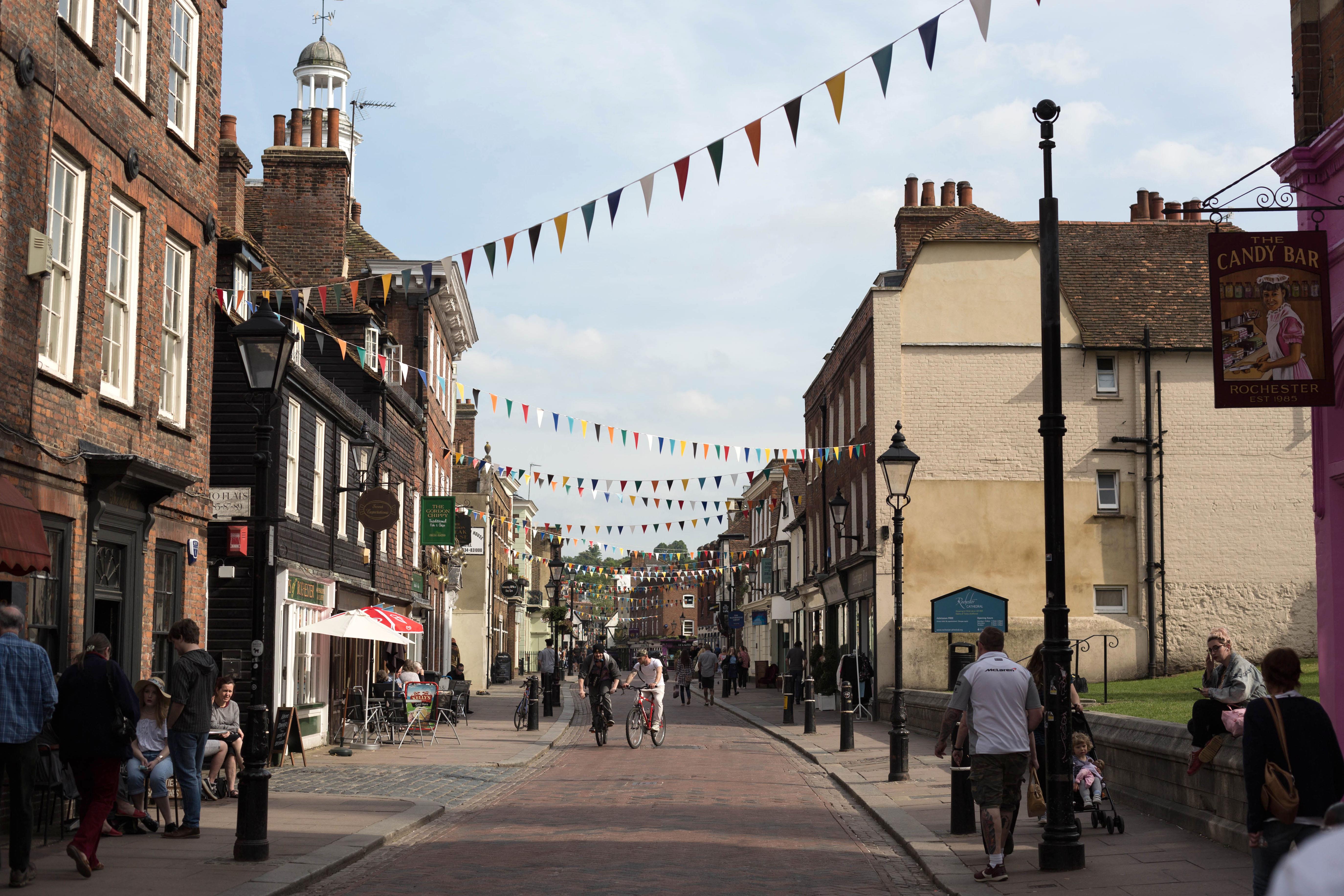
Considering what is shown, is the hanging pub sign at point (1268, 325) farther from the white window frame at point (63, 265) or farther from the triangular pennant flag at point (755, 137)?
the white window frame at point (63, 265)

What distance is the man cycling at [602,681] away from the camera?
83.9ft

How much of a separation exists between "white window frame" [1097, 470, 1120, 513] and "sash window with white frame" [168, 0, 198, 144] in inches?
937

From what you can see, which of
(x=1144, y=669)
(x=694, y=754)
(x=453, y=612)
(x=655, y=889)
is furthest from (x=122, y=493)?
(x=453, y=612)

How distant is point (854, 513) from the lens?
38.0 m

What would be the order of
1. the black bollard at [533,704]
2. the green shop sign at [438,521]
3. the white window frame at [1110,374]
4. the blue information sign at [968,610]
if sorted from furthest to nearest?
the green shop sign at [438,521]
the white window frame at [1110,374]
the black bollard at [533,704]
the blue information sign at [968,610]

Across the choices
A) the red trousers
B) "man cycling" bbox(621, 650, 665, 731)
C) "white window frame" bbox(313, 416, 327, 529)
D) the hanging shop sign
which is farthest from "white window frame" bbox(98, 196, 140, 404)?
"man cycling" bbox(621, 650, 665, 731)

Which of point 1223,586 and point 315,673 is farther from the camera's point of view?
point 1223,586

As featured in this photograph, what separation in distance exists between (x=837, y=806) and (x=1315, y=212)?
7.90m

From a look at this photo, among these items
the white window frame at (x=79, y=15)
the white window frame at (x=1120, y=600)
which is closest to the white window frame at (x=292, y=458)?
the white window frame at (x=79, y=15)

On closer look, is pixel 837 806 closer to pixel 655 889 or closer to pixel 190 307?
pixel 655 889

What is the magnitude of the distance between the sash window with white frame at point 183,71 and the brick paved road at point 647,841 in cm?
857

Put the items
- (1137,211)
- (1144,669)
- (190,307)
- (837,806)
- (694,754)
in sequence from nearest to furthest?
(837,806) → (190,307) → (694,754) → (1144,669) → (1137,211)

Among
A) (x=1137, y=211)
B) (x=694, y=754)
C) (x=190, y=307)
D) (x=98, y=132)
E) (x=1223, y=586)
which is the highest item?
(x=1137, y=211)

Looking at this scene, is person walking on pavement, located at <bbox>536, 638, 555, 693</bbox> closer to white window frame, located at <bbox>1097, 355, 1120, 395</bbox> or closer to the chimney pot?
the chimney pot
